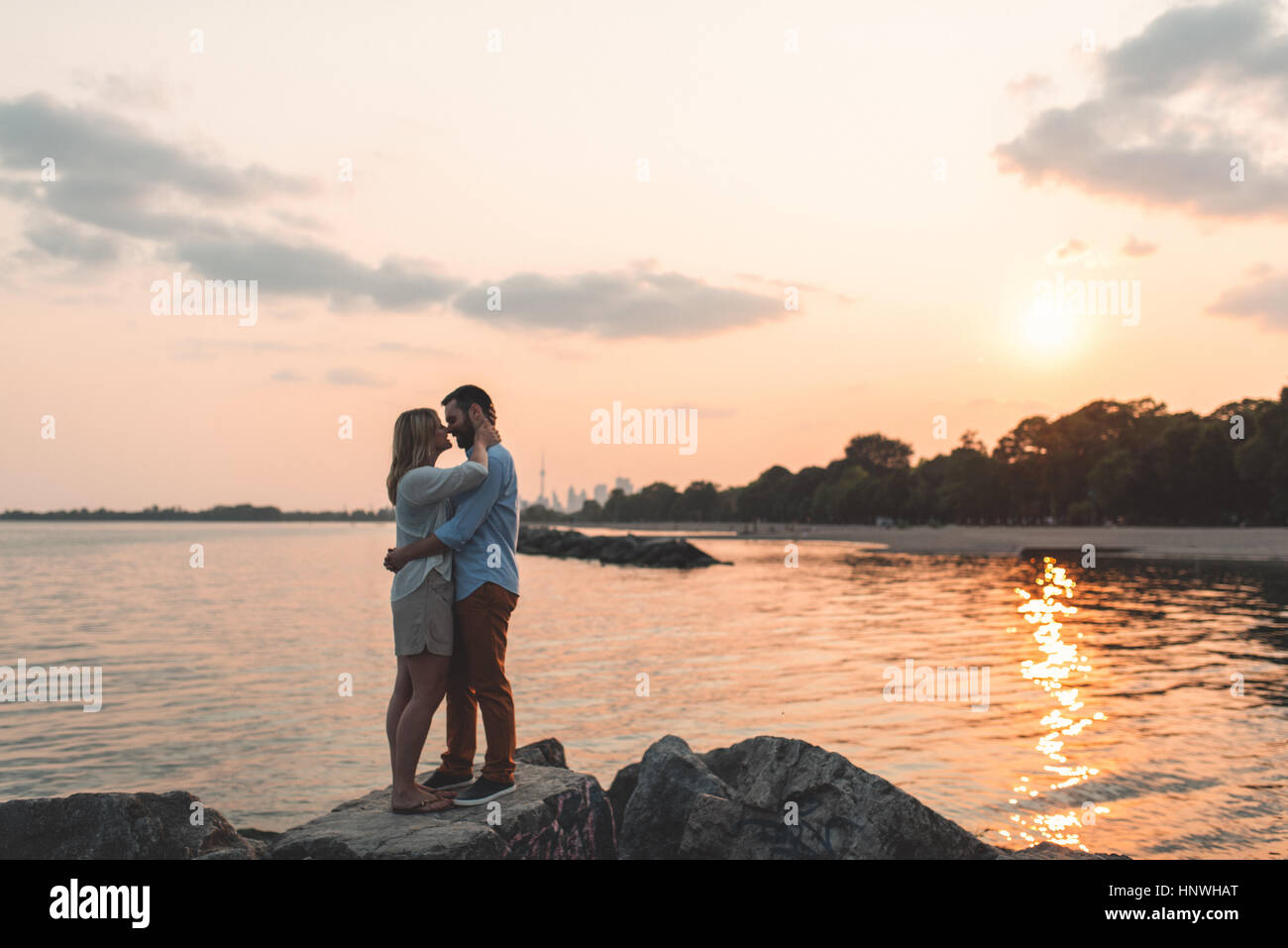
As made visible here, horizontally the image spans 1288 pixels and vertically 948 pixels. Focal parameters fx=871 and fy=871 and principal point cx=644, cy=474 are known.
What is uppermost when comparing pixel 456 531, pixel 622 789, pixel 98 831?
pixel 456 531

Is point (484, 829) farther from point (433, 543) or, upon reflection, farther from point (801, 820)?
point (801, 820)

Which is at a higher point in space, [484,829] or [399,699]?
[399,699]

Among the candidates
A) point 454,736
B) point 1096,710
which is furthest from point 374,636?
point 454,736

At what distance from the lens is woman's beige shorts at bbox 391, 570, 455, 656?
511 centimetres

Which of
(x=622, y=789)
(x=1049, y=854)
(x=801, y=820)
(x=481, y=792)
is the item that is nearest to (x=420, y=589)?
(x=481, y=792)

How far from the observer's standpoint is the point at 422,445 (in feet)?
17.1

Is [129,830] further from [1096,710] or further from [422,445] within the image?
[1096,710]

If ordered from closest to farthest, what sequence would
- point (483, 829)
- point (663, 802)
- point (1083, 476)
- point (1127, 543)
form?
point (483, 829) < point (663, 802) < point (1127, 543) < point (1083, 476)

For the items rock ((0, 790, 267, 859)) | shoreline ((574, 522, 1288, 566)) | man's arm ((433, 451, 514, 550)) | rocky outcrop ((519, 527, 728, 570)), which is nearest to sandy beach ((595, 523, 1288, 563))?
shoreline ((574, 522, 1288, 566))

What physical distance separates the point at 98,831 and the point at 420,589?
3375 millimetres

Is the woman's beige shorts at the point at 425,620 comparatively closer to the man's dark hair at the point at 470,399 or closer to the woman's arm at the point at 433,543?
the woman's arm at the point at 433,543

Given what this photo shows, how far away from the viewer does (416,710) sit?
5.12 metres

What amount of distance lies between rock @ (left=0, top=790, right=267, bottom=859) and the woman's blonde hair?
295cm
